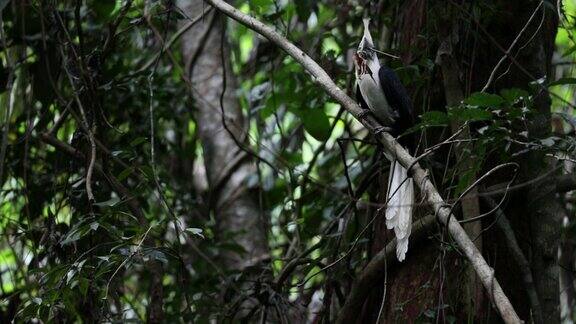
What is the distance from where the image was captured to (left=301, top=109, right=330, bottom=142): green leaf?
376cm

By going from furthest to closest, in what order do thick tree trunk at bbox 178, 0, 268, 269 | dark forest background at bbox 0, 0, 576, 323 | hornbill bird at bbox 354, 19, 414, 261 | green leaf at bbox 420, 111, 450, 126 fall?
1. thick tree trunk at bbox 178, 0, 268, 269
2. hornbill bird at bbox 354, 19, 414, 261
3. dark forest background at bbox 0, 0, 576, 323
4. green leaf at bbox 420, 111, 450, 126

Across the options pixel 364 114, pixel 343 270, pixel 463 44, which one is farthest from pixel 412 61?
pixel 343 270

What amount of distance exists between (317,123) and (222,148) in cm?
97

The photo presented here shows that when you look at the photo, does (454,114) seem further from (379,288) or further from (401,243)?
(379,288)

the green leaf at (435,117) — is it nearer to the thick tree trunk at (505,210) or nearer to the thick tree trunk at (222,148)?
the thick tree trunk at (505,210)

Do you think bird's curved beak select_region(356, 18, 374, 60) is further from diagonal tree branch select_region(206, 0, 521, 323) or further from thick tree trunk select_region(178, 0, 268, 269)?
thick tree trunk select_region(178, 0, 268, 269)

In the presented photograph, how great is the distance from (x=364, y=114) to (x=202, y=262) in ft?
5.53

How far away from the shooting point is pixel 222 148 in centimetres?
460

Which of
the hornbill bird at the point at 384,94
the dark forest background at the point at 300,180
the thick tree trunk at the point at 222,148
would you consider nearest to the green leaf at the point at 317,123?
the dark forest background at the point at 300,180

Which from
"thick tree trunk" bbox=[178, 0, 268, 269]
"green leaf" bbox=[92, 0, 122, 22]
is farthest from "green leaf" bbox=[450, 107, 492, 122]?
"green leaf" bbox=[92, 0, 122, 22]

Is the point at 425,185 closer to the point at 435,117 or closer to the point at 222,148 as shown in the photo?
the point at 435,117

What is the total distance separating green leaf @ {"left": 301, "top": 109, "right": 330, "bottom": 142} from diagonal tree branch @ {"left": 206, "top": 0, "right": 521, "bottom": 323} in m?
0.63

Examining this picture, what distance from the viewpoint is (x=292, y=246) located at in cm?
409

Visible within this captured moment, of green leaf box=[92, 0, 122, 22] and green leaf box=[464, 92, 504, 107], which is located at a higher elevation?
green leaf box=[92, 0, 122, 22]
